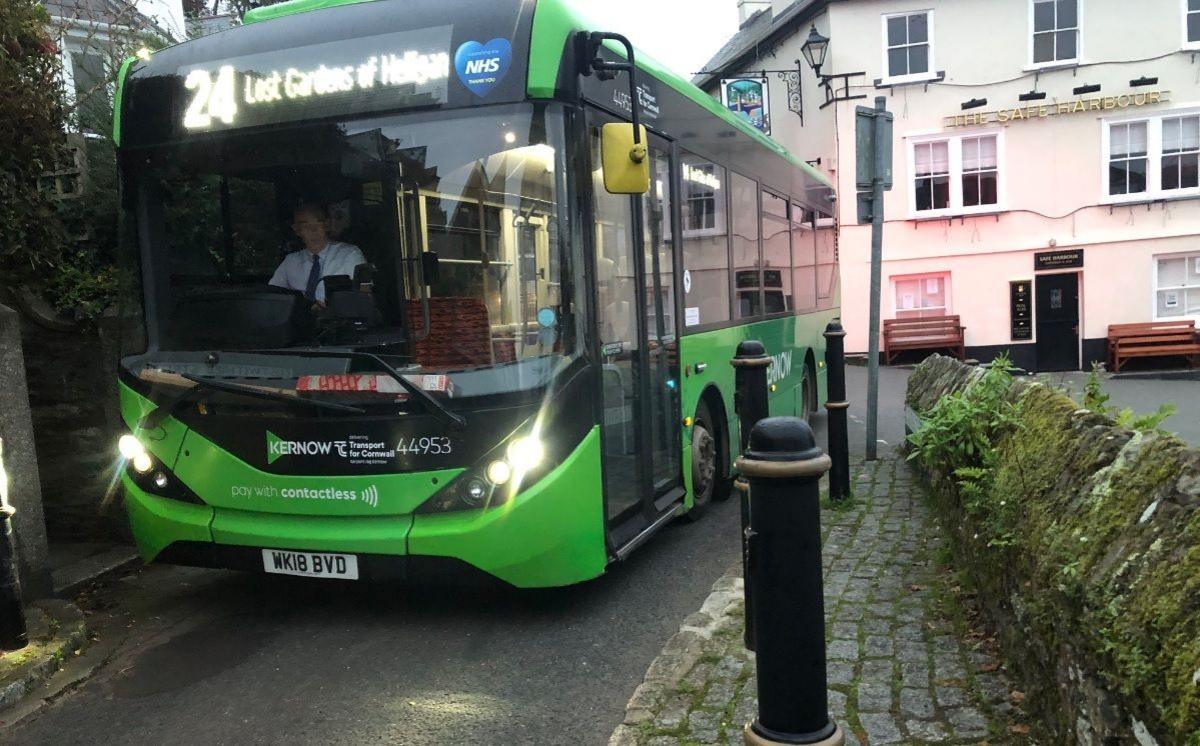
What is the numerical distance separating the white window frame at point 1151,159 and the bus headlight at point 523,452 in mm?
21088

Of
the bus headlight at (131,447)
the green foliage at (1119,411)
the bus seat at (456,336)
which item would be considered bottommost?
the bus headlight at (131,447)

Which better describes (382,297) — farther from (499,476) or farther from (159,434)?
(159,434)

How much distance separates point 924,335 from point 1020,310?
7.96 ft

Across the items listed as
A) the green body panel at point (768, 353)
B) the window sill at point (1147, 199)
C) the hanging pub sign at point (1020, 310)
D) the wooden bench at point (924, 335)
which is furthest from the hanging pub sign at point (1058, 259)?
the green body panel at point (768, 353)

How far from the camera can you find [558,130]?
471 cm

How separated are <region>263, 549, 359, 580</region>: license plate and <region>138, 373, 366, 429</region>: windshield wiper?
0.77 metres

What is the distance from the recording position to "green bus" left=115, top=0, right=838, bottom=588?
4637 millimetres

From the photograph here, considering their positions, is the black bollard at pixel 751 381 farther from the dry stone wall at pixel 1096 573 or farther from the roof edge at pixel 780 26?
the roof edge at pixel 780 26

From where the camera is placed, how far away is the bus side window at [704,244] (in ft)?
22.2

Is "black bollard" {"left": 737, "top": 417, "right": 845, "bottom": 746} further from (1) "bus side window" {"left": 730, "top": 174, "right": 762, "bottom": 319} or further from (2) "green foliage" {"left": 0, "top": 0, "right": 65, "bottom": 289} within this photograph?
(2) "green foliage" {"left": 0, "top": 0, "right": 65, "bottom": 289}

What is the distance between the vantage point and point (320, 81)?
4.88 metres

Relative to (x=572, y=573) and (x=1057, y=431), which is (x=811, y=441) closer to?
(x=1057, y=431)

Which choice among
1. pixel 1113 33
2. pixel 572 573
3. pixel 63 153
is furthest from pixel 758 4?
pixel 572 573

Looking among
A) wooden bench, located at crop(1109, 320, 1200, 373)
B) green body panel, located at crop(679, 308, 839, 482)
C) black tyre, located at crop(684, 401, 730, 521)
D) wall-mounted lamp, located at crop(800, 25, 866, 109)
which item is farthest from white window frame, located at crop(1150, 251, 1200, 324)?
black tyre, located at crop(684, 401, 730, 521)
